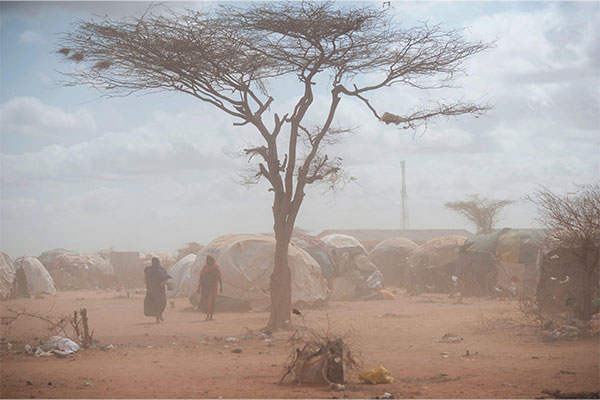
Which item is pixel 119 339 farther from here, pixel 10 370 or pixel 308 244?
pixel 308 244

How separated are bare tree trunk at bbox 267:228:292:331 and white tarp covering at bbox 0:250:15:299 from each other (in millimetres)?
15126

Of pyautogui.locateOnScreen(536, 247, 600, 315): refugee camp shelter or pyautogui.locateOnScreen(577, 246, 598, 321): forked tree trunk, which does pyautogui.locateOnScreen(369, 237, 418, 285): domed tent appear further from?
pyautogui.locateOnScreen(577, 246, 598, 321): forked tree trunk

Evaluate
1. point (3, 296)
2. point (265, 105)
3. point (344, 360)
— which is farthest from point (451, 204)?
point (344, 360)

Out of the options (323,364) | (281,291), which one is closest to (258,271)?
(281,291)

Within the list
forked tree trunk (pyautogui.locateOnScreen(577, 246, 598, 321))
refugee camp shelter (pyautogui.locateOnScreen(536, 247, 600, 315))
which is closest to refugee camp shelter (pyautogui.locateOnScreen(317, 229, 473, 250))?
refugee camp shelter (pyautogui.locateOnScreen(536, 247, 600, 315))

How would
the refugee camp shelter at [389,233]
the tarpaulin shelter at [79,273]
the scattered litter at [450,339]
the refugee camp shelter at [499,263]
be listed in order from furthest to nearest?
the refugee camp shelter at [389,233] → the tarpaulin shelter at [79,273] → the refugee camp shelter at [499,263] → the scattered litter at [450,339]

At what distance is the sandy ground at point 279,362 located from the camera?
277 inches

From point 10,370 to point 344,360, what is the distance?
4.61 m

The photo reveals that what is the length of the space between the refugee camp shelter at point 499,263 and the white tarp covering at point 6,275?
16560 mm

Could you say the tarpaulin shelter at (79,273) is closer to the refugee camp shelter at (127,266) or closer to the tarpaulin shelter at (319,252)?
the refugee camp shelter at (127,266)

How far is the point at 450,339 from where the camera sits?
1108cm

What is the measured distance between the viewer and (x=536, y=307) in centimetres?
1231

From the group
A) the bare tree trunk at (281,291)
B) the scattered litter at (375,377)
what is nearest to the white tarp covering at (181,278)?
the bare tree trunk at (281,291)

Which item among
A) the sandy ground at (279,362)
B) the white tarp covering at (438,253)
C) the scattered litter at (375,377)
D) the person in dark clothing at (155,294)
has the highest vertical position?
the white tarp covering at (438,253)
